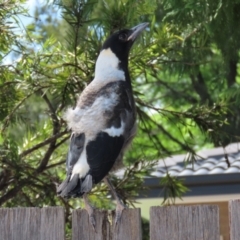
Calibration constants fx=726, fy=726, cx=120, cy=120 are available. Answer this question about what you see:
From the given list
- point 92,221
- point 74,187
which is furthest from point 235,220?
point 74,187

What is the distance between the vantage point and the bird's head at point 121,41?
4340 millimetres

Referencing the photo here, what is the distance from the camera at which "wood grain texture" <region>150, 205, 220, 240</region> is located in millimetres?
2643

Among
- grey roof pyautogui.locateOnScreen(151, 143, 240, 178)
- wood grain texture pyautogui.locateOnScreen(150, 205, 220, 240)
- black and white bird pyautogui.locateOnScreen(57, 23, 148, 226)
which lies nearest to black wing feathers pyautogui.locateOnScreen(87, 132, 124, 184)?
black and white bird pyautogui.locateOnScreen(57, 23, 148, 226)

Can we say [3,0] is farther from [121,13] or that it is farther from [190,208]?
[190,208]

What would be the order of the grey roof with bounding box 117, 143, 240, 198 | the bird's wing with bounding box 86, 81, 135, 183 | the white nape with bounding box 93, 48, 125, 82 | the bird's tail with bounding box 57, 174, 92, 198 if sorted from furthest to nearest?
the grey roof with bounding box 117, 143, 240, 198, the white nape with bounding box 93, 48, 125, 82, the bird's wing with bounding box 86, 81, 135, 183, the bird's tail with bounding box 57, 174, 92, 198

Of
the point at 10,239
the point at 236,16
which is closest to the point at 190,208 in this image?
the point at 10,239

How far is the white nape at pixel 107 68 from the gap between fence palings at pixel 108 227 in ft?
4.61

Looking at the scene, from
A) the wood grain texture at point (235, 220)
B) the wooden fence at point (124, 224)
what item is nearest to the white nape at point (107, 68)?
the wooden fence at point (124, 224)

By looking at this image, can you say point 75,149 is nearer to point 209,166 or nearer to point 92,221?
point 92,221

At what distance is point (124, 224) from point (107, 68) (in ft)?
5.30

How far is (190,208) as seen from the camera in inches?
105

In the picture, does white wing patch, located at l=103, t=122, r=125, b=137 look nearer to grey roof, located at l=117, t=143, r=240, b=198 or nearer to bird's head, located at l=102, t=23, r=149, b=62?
bird's head, located at l=102, t=23, r=149, b=62

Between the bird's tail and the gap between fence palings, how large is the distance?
0.71 feet

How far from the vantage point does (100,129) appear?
341 cm
